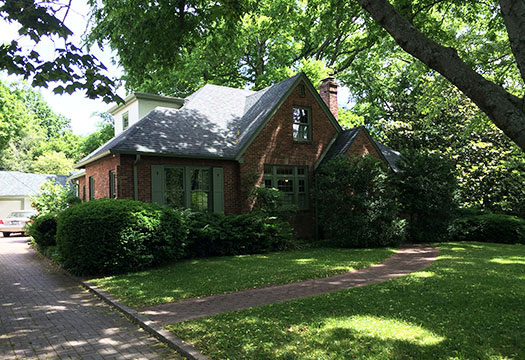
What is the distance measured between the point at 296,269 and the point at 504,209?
1753cm

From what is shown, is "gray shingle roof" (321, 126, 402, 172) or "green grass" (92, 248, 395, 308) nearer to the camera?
"green grass" (92, 248, 395, 308)

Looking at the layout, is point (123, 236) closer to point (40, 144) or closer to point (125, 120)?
point (125, 120)

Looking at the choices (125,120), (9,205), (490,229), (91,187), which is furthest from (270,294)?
(9,205)

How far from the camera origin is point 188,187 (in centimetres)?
1448

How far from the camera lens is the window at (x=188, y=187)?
14.2m

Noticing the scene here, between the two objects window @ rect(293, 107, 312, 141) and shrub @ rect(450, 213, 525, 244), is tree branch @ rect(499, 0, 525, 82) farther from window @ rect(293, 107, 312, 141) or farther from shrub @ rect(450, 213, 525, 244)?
shrub @ rect(450, 213, 525, 244)

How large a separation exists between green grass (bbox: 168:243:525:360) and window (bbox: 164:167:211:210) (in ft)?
28.2

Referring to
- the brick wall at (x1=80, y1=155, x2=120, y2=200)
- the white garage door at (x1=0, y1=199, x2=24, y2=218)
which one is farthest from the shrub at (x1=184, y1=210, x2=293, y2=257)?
the white garage door at (x1=0, y1=199, x2=24, y2=218)

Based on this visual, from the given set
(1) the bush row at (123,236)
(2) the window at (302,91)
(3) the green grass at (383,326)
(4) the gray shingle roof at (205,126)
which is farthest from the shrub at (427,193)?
(1) the bush row at (123,236)

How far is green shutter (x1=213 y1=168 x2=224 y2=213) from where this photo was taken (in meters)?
14.8

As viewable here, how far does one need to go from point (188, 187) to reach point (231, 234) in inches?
117

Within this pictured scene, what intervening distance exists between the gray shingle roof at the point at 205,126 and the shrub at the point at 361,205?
3.98 metres

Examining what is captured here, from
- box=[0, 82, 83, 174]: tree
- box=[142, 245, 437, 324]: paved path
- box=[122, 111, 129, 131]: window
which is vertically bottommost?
box=[142, 245, 437, 324]: paved path

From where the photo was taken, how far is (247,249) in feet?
43.0
